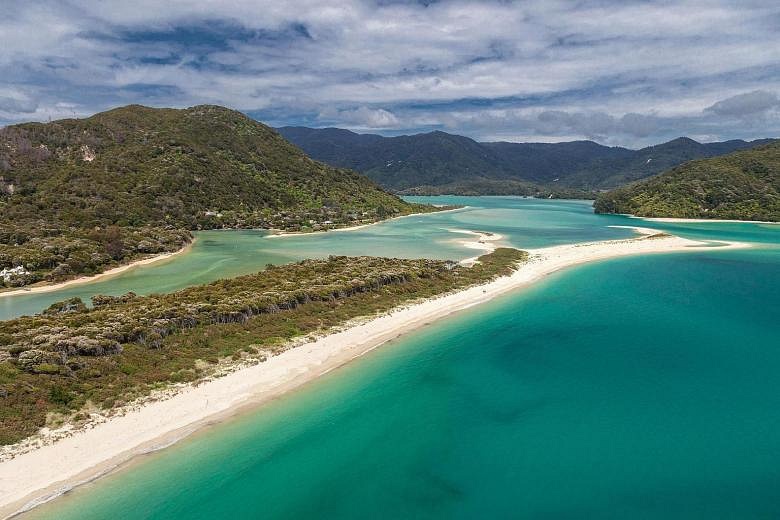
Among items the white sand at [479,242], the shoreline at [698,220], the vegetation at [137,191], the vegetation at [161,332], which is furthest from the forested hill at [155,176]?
the shoreline at [698,220]

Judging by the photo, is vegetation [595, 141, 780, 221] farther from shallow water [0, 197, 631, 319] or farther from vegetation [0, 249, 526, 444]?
vegetation [0, 249, 526, 444]

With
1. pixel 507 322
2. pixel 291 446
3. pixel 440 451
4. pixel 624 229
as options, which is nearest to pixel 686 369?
pixel 507 322

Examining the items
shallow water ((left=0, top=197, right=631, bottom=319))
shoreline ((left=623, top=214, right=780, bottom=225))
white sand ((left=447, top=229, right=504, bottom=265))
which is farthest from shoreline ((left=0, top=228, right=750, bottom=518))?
shoreline ((left=623, top=214, right=780, bottom=225))

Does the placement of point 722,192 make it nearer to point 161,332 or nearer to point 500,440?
point 500,440

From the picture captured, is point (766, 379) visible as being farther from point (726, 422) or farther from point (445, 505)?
point (445, 505)

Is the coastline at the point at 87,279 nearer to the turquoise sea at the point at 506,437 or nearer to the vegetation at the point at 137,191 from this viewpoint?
the vegetation at the point at 137,191

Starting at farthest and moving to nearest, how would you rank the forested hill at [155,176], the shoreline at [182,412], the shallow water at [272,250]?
the forested hill at [155,176] → the shallow water at [272,250] → the shoreline at [182,412]

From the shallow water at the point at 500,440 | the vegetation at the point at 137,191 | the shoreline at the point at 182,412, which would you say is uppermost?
the vegetation at the point at 137,191
